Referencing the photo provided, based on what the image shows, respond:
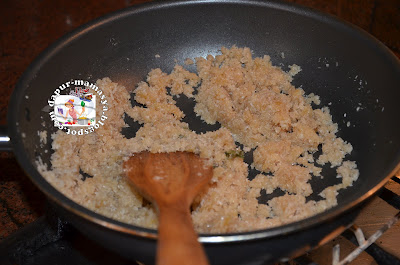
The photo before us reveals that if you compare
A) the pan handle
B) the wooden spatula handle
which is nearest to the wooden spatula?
the wooden spatula handle

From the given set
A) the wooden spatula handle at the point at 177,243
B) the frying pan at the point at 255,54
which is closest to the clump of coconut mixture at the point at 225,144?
the frying pan at the point at 255,54

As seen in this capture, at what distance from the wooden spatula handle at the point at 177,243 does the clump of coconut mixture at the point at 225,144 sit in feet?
0.65

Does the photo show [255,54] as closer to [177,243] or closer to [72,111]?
[72,111]

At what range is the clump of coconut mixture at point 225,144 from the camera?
0.98 metres

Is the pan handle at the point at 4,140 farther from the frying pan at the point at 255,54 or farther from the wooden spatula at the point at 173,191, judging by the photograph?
the wooden spatula at the point at 173,191

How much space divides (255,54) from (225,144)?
35cm

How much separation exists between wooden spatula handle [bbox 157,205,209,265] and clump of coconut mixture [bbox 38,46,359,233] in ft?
0.65

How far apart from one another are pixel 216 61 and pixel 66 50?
43cm

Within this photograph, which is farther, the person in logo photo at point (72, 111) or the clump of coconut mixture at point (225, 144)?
the person in logo photo at point (72, 111)

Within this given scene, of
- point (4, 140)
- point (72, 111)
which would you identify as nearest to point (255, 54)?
point (72, 111)

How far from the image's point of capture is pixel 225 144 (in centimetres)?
112

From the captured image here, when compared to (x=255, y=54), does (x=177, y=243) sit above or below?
below

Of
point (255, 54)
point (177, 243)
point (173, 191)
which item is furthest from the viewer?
point (255, 54)

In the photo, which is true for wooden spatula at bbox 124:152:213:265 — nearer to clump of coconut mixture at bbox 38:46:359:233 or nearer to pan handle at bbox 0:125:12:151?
clump of coconut mixture at bbox 38:46:359:233
